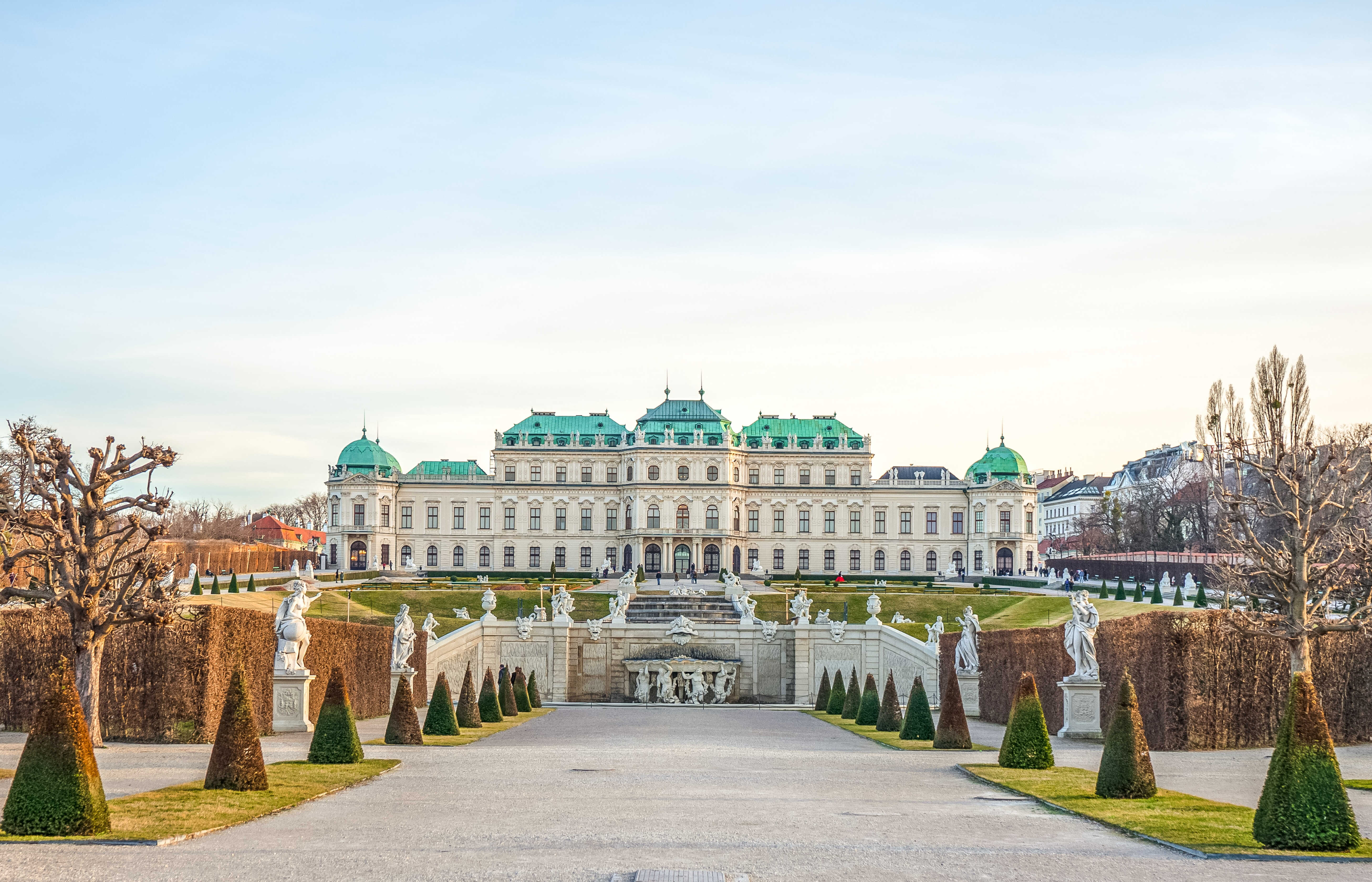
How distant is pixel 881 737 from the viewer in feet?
83.9

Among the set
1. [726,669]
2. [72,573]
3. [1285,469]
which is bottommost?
[726,669]

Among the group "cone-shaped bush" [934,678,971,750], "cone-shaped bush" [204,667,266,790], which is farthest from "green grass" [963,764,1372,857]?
"cone-shaped bush" [204,667,266,790]

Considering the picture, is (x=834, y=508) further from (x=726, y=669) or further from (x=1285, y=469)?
(x=1285, y=469)

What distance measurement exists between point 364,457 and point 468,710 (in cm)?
7360

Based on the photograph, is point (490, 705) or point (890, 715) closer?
point (890, 715)

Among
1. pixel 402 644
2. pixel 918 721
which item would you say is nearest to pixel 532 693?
pixel 402 644

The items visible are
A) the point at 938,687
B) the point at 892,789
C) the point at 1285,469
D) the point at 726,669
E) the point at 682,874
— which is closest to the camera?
the point at 682,874

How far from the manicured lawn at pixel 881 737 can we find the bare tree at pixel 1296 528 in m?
5.42

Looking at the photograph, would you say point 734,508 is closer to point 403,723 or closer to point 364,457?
point 364,457

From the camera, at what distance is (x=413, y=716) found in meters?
22.1

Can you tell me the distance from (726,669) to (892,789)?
2987cm

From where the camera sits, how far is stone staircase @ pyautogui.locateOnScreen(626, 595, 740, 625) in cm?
5300

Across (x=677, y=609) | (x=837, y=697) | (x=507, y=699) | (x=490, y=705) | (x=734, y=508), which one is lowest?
A: (x=837, y=697)

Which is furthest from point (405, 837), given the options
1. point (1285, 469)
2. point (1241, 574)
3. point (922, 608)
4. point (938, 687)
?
point (922, 608)
